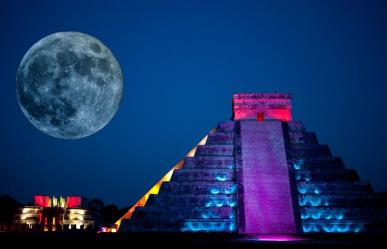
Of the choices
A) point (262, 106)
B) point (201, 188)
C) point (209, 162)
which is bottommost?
point (201, 188)

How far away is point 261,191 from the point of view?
2044cm

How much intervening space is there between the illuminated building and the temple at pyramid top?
653 inches

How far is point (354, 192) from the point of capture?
2047cm

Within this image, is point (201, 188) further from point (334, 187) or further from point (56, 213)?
point (56, 213)

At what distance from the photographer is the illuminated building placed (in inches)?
1233

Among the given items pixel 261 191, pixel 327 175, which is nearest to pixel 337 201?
pixel 327 175

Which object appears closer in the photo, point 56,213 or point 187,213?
point 187,213

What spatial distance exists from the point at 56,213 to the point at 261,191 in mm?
20081

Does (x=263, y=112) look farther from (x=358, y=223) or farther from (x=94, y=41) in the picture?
(x=94, y=41)

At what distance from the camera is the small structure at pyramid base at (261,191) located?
19.2 metres

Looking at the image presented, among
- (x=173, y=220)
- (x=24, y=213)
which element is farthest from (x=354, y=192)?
(x=24, y=213)

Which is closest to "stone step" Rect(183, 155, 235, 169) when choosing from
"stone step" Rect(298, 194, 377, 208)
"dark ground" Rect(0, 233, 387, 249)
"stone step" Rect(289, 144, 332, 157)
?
"stone step" Rect(289, 144, 332, 157)

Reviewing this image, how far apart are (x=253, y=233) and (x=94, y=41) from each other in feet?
39.5

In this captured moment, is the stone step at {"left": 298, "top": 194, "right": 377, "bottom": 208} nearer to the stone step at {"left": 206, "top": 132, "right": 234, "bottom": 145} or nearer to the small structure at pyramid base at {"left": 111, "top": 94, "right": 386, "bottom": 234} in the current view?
the small structure at pyramid base at {"left": 111, "top": 94, "right": 386, "bottom": 234}
